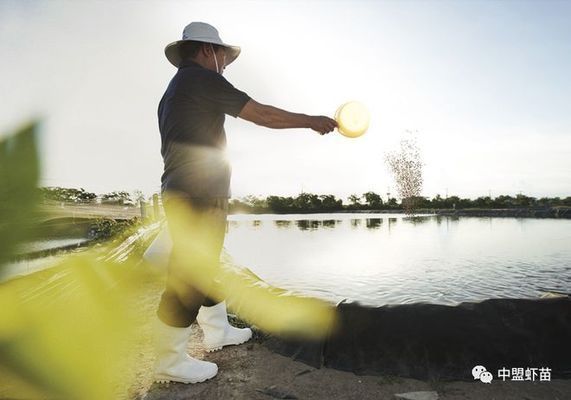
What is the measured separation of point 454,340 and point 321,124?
1.69m

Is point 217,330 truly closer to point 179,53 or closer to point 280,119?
point 280,119

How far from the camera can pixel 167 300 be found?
2.52 metres

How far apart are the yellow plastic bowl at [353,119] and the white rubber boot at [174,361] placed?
1763mm

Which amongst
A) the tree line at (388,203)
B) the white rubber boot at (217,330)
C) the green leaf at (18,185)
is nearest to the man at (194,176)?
the white rubber boot at (217,330)

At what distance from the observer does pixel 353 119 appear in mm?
2730

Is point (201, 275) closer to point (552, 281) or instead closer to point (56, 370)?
point (56, 370)

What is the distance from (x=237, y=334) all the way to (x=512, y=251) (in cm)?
1159

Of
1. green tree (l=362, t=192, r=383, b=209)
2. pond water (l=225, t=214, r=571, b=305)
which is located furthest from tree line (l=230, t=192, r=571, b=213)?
pond water (l=225, t=214, r=571, b=305)

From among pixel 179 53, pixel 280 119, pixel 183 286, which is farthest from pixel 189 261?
pixel 179 53

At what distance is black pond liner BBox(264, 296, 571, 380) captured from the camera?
2479mm

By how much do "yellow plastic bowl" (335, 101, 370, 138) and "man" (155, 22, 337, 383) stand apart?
0.08 metres

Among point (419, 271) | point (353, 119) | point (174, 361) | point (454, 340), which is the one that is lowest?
point (419, 271)

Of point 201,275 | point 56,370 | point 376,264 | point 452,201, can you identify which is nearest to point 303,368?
point 201,275

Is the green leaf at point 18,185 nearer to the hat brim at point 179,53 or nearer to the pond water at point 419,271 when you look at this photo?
the hat brim at point 179,53
